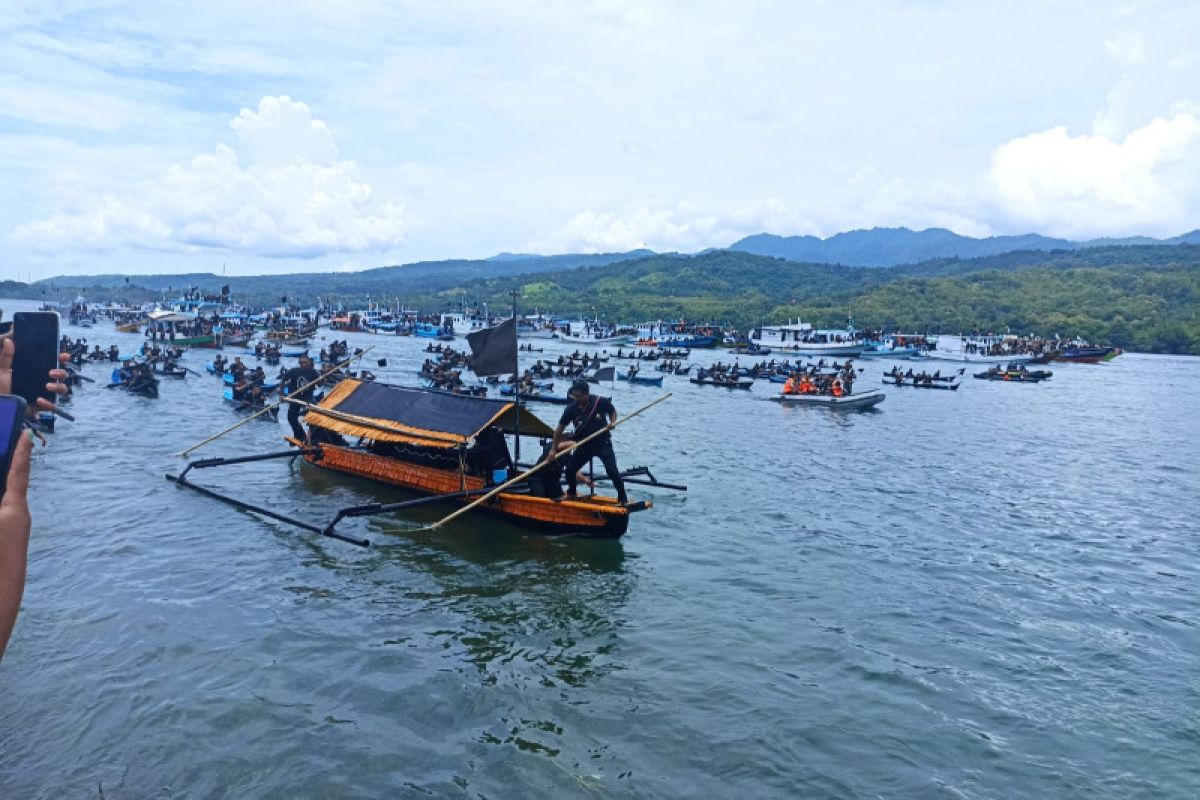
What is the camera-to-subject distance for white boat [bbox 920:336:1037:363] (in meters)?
82.6

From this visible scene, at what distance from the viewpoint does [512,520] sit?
1661 cm

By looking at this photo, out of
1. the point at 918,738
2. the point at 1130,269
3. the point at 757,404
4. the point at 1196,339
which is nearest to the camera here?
the point at 918,738

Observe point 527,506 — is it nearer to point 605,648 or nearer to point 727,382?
point 605,648

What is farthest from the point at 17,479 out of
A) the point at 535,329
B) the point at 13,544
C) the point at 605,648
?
the point at 535,329

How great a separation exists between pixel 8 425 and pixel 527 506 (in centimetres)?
1346

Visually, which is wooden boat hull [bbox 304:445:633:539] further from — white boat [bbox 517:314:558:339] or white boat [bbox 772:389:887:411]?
white boat [bbox 517:314:558:339]

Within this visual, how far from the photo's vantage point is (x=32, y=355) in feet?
17.2

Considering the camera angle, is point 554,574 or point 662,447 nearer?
point 554,574

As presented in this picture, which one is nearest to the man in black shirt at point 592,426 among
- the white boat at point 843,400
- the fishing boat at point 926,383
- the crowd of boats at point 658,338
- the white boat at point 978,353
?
the white boat at point 843,400

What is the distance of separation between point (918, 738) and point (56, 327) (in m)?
10.2

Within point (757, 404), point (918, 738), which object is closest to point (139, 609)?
point (918, 738)

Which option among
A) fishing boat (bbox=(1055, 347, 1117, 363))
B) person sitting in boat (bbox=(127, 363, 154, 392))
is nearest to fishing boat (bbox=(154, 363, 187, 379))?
person sitting in boat (bbox=(127, 363, 154, 392))

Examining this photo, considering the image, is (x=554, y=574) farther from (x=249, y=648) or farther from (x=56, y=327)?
(x=56, y=327)

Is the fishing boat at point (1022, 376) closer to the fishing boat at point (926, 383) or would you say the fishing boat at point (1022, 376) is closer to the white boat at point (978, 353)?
the fishing boat at point (926, 383)
